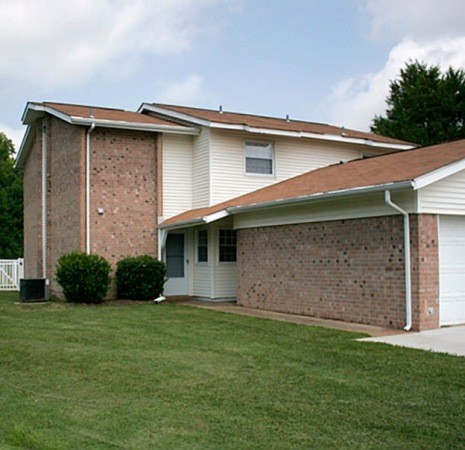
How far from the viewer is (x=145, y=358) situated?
9141 mm

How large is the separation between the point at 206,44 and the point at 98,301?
8176 millimetres

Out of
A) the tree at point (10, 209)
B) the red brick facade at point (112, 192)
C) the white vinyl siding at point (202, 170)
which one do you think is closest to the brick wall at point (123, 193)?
the red brick facade at point (112, 192)

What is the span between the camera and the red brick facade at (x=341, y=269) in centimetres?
1184

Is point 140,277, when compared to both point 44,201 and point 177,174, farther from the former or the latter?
point 44,201

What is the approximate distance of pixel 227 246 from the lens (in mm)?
19500

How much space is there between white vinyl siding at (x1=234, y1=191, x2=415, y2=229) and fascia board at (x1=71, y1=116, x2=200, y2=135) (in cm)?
371

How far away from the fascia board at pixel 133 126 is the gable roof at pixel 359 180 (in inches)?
98.5

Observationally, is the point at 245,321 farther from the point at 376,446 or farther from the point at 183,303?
the point at 376,446

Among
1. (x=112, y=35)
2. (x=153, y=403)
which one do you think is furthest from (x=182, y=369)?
(x=112, y=35)

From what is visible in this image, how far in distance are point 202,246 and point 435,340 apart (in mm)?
10350

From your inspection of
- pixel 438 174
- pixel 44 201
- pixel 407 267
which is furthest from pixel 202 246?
pixel 438 174

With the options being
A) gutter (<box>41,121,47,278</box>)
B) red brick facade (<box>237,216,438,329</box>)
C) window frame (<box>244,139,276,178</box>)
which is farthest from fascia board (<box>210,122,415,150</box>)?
gutter (<box>41,121,47,278</box>)

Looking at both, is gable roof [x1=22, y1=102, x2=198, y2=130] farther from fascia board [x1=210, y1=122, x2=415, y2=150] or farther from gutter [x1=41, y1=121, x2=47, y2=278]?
fascia board [x1=210, y1=122, x2=415, y2=150]

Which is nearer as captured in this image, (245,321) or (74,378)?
(74,378)
